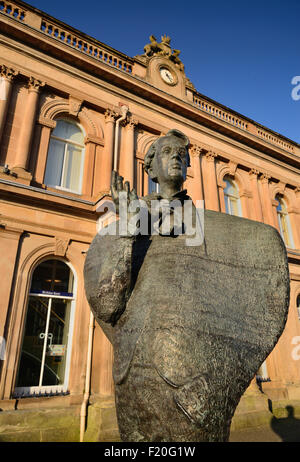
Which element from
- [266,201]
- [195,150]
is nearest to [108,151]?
[195,150]

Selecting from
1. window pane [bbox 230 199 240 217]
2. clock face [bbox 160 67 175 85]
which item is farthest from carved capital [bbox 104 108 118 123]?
window pane [bbox 230 199 240 217]

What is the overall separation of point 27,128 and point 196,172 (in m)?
Answer: 6.01

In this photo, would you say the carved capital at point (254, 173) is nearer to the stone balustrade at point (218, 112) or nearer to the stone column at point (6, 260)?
the stone balustrade at point (218, 112)

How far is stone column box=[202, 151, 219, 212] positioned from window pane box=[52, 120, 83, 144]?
486cm

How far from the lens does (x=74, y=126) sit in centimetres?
918

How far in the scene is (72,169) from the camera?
873 cm

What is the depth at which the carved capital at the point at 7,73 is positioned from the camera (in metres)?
7.75

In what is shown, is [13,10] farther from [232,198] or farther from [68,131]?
[232,198]

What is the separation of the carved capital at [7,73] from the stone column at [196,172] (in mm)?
6340

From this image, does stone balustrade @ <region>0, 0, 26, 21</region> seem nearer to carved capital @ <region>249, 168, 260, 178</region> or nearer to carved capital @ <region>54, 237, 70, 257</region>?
carved capital @ <region>54, 237, 70, 257</region>

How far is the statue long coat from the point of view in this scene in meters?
0.88

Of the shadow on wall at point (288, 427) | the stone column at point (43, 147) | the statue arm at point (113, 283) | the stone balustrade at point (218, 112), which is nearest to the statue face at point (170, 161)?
the statue arm at point (113, 283)

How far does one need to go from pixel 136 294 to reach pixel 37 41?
9.68 metres

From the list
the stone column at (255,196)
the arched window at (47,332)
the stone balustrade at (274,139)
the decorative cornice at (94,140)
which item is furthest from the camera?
the stone balustrade at (274,139)
